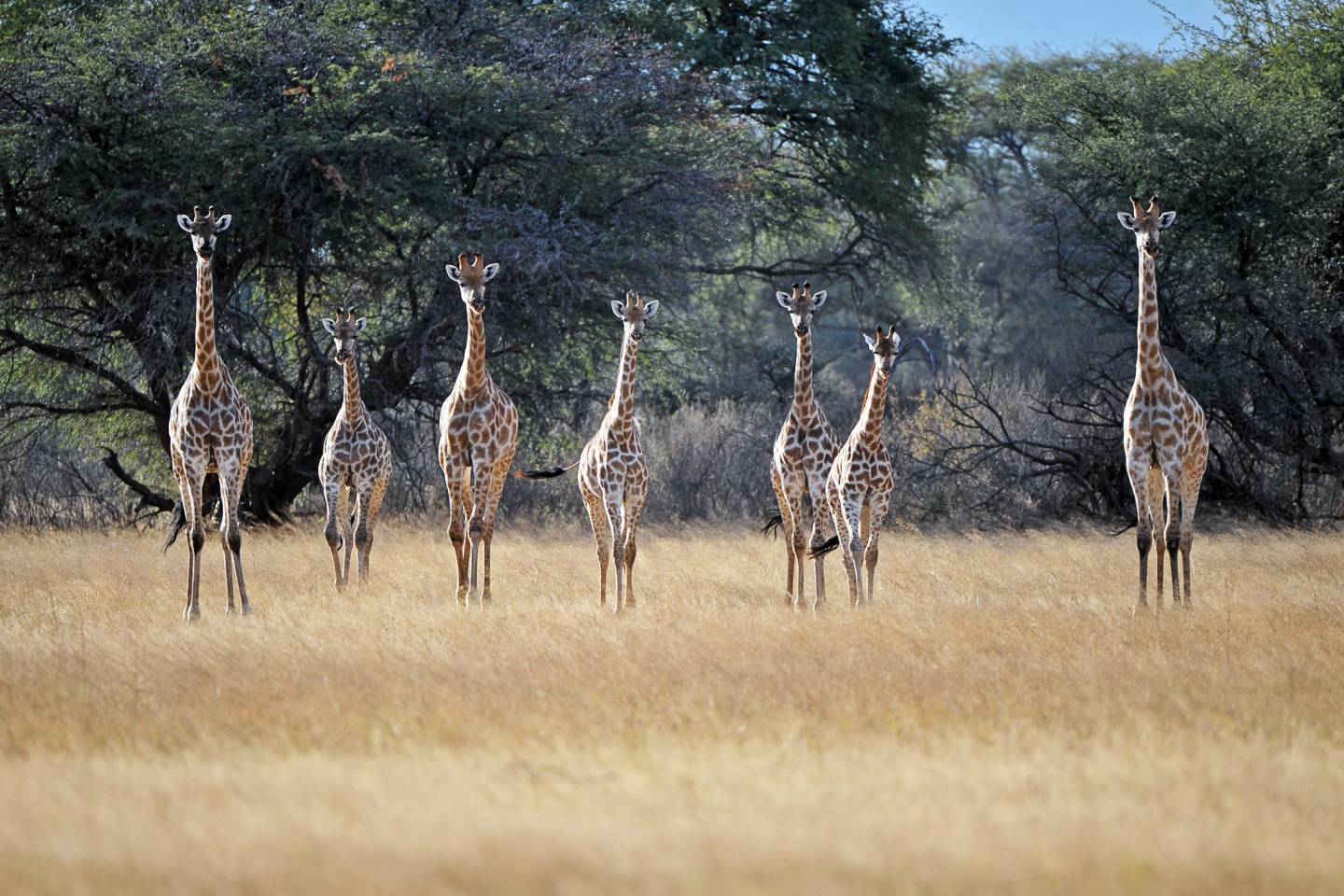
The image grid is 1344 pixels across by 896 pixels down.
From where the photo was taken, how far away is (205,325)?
38.5ft

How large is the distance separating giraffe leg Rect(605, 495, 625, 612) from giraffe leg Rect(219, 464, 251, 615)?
258 centimetres

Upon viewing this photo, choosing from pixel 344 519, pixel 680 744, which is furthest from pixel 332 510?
pixel 680 744

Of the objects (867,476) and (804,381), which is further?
(804,381)

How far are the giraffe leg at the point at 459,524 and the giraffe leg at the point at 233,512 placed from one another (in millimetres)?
1485

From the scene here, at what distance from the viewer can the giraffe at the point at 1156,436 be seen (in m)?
10.9

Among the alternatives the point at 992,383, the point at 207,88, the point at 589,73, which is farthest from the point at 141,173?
the point at 992,383

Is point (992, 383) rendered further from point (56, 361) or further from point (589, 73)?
point (56, 361)

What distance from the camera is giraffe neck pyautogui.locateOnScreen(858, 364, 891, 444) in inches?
430

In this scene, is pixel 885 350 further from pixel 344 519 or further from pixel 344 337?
pixel 344 519

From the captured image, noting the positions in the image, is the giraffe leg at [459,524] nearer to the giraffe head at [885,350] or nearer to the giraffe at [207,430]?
the giraffe at [207,430]

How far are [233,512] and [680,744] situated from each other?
597 cm

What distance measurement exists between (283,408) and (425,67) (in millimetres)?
4397

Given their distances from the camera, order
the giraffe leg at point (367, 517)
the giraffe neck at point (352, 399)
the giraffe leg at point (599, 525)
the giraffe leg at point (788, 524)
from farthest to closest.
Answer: the giraffe neck at point (352, 399) < the giraffe leg at point (367, 517) < the giraffe leg at point (599, 525) < the giraffe leg at point (788, 524)

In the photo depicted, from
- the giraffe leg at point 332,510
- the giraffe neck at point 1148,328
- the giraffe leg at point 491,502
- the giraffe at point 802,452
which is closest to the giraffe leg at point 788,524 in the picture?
the giraffe at point 802,452
